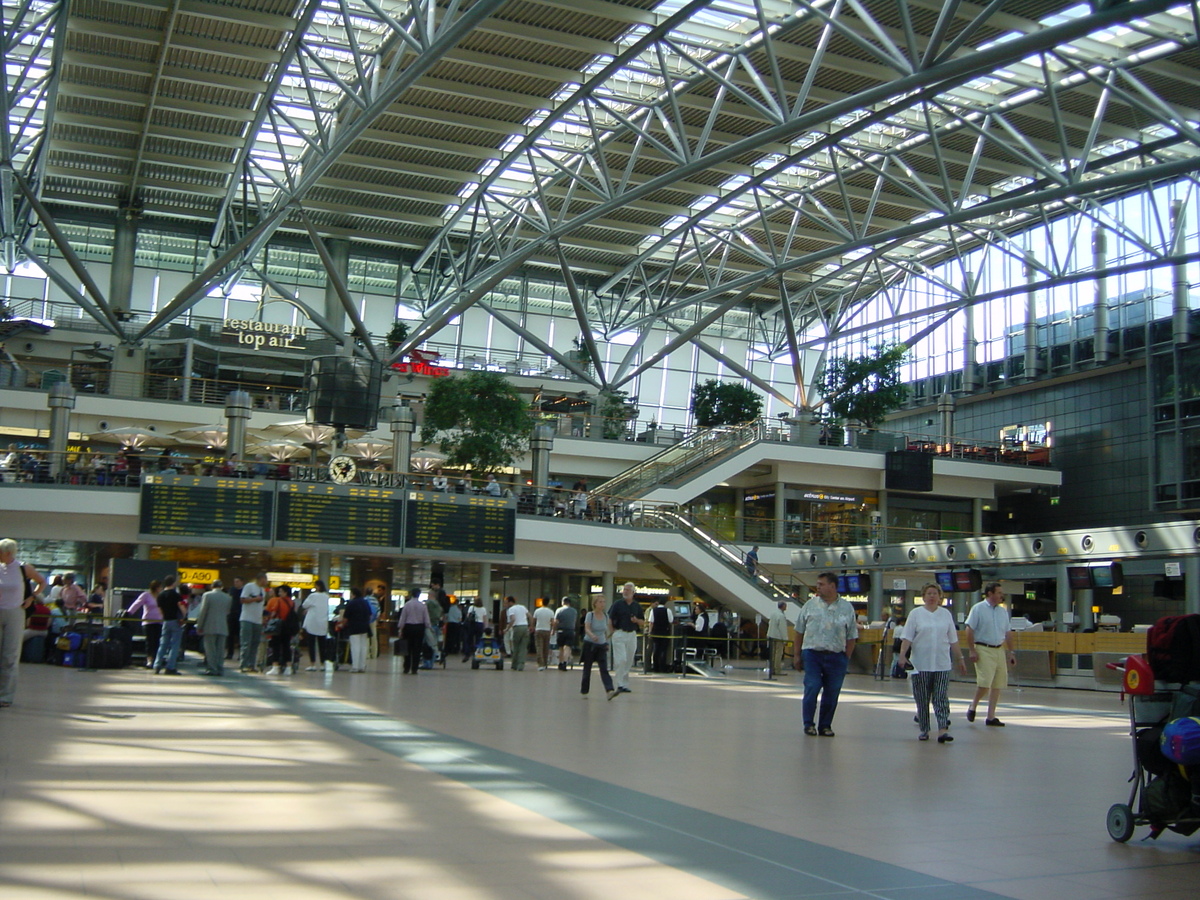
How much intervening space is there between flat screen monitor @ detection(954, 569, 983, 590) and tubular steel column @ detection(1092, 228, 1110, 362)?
767 inches

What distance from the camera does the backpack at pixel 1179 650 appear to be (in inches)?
249

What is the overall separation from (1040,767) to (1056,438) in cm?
4097

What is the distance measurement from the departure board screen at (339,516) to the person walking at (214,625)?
1204 centimetres

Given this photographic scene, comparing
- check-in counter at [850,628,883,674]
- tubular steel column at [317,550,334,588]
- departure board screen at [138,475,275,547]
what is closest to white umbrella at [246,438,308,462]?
tubular steel column at [317,550,334,588]

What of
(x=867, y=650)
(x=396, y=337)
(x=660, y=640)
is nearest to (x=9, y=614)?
(x=660, y=640)

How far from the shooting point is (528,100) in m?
33.1

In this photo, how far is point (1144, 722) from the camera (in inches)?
254

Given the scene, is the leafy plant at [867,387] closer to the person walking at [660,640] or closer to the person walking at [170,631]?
the person walking at [660,640]

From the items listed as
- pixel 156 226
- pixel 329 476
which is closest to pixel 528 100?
pixel 329 476

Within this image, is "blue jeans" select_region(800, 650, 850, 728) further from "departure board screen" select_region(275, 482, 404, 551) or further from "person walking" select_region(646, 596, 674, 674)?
"departure board screen" select_region(275, 482, 404, 551)

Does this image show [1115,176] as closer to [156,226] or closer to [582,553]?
[582,553]

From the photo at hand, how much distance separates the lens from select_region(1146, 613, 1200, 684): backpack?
631cm

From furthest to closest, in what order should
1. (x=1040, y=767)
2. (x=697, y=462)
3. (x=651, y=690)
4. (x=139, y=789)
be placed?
(x=697, y=462) < (x=651, y=690) < (x=1040, y=767) < (x=139, y=789)

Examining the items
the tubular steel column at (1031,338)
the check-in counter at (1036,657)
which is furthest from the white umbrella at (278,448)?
the tubular steel column at (1031,338)
